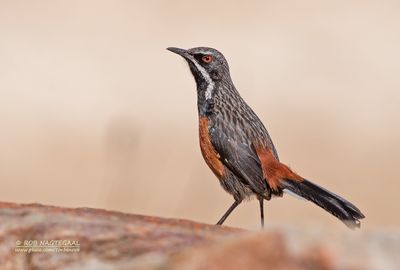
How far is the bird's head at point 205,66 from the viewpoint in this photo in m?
8.47

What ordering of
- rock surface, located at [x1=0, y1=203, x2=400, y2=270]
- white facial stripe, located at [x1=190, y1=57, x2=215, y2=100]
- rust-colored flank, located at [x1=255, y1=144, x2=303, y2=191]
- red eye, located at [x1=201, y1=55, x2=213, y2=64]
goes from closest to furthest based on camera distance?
Result: rock surface, located at [x1=0, y1=203, x2=400, y2=270] < rust-colored flank, located at [x1=255, y1=144, x2=303, y2=191] < white facial stripe, located at [x1=190, y1=57, x2=215, y2=100] < red eye, located at [x1=201, y1=55, x2=213, y2=64]

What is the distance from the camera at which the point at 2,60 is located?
57.4 feet

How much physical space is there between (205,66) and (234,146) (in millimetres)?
839

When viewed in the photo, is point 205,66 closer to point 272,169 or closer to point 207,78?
point 207,78

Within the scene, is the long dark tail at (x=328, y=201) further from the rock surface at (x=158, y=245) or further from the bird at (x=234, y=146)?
the rock surface at (x=158, y=245)

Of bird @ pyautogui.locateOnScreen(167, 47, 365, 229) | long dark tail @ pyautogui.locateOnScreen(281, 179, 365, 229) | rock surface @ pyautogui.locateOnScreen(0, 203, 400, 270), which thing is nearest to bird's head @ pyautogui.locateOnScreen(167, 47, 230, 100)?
bird @ pyautogui.locateOnScreen(167, 47, 365, 229)

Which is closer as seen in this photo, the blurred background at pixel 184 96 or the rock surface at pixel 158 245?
the rock surface at pixel 158 245

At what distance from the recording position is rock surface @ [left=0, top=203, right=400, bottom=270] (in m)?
3.46

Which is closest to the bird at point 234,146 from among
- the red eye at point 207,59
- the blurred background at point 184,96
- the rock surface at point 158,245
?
the red eye at point 207,59

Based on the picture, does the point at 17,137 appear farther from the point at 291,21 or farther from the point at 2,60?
the point at 291,21

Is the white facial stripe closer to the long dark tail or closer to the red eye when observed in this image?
the red eye

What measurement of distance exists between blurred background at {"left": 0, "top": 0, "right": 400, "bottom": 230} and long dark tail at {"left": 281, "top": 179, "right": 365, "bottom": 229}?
1.70 m

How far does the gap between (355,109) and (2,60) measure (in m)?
5.47

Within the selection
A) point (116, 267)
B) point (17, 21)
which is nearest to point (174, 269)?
point (116, 267)
